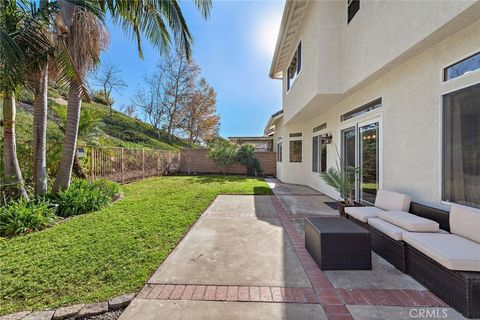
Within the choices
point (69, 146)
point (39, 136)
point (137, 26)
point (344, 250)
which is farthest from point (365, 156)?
point (39, 136)

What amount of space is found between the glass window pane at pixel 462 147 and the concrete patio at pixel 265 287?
171 centimetres

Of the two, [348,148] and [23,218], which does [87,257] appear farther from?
[348,148]

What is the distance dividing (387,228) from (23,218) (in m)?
7.54

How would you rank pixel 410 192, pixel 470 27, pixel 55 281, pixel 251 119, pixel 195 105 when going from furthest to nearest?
pixel 251 119 < pixel 195 105 < pixel 410 192 < pixel 470 27 < pixel 55 281

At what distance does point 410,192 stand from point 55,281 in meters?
6.53

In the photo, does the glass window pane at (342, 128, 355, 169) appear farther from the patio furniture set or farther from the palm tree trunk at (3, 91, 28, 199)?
the palm tree trunk at (3, 91, 28, 199)

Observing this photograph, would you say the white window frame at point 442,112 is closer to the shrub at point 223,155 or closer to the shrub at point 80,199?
Result: the shrub at point 80,199

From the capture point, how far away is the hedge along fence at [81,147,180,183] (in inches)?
389

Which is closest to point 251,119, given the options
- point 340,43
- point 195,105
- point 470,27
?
point 195,105

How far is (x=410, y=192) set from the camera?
16.0 ft

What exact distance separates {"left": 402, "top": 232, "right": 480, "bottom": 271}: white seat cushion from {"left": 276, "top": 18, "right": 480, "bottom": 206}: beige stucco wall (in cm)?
127

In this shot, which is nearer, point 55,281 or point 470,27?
point 55,281

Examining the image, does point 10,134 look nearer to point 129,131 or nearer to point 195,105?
point 129,131

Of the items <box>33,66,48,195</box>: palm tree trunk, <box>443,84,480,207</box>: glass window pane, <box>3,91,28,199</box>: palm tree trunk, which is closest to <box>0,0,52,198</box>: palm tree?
<box>3,91,28,199</box>: palm tree trunk
